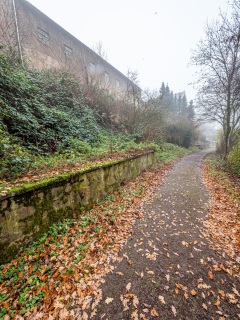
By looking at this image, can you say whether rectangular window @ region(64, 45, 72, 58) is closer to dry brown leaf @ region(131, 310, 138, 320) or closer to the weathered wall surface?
the weathered wall surface

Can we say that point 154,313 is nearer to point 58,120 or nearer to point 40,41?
point 58,120

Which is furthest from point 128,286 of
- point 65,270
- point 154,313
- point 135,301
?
point 65,270

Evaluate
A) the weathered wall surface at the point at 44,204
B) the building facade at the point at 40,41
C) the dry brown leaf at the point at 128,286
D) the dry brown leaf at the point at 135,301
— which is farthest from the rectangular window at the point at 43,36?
the dry brown leaf at the point at 135,301

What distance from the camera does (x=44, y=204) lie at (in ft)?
10.1

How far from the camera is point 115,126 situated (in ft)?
38.7

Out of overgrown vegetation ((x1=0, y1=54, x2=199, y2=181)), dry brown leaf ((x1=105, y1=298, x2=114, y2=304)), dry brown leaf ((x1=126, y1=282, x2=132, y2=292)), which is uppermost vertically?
overgrown vegetation ((x1=0, y1=54, x2=199, y2=181))

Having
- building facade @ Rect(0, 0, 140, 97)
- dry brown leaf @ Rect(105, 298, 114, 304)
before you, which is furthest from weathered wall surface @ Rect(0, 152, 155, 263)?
building facade @ Rect(0, 0, 140, 97)

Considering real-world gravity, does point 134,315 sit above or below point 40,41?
below

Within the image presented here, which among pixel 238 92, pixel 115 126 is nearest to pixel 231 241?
pixel 115 126

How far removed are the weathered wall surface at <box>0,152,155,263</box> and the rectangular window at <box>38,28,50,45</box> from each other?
1357 cm

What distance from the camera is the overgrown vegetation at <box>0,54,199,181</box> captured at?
438 centimetres

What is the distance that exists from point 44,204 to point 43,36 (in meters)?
15.2

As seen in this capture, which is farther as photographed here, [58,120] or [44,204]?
[58,120]

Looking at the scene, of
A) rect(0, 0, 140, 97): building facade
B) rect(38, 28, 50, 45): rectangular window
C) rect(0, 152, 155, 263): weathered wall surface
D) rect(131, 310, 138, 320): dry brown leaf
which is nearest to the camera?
rect(131, 310, 138, 320): dry brown leaf
